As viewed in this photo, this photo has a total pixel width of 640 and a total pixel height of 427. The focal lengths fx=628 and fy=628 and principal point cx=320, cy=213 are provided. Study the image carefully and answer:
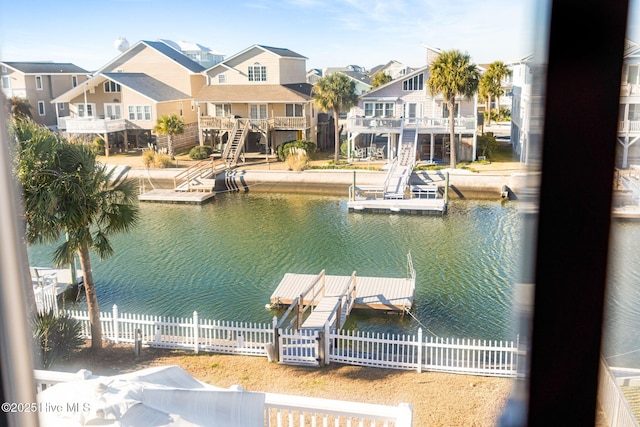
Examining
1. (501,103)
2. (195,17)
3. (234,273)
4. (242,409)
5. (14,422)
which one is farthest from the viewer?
(195,17)

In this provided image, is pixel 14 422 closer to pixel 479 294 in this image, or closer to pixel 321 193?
pixel 479 294

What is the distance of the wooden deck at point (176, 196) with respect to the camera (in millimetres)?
12008

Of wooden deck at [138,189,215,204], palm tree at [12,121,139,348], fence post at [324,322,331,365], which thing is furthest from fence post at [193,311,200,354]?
wooden deck at [138,189,215,204]

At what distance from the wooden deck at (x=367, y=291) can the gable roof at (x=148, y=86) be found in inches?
437

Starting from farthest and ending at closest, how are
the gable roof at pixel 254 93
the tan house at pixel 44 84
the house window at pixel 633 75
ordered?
the tan house at pixel 44 84 < the gable roof at pixel 254 93 < the house window at pixel 633 75

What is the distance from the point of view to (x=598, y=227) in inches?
20.1

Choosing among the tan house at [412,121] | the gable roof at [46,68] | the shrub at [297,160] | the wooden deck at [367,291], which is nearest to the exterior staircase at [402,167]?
the tan house at [412,121]

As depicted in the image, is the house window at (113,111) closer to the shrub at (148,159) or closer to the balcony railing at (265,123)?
the balcony railing at (265,123)

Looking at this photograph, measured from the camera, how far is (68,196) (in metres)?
5.06

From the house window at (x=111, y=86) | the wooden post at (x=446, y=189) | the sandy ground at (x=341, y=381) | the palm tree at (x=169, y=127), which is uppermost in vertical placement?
the house window at (x=111, y=86)

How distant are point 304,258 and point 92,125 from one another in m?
9.68

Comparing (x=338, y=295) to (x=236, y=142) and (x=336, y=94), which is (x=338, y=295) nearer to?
(x=336, y=94)

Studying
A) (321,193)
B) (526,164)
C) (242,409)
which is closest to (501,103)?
(321,193)

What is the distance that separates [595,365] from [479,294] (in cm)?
652
